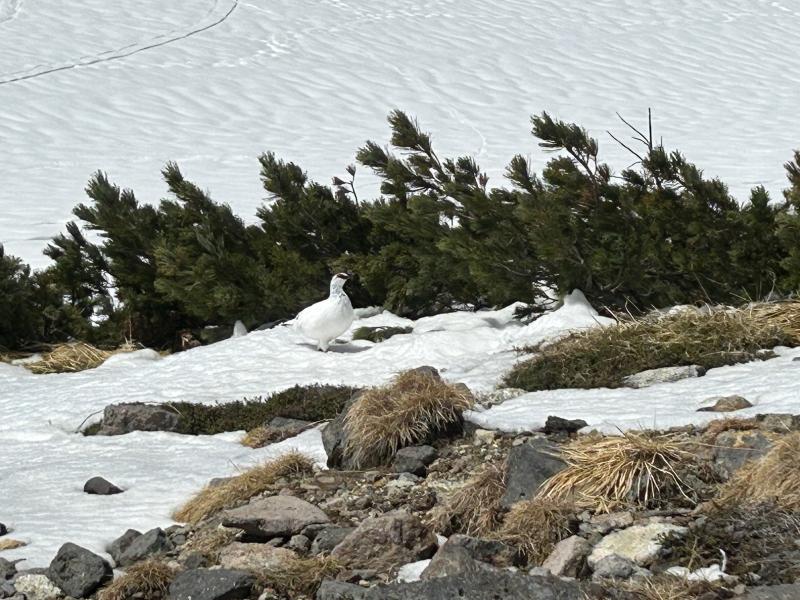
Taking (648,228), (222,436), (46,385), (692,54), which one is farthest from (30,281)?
(692,54)

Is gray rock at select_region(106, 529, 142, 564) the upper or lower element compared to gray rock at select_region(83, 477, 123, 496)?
upper

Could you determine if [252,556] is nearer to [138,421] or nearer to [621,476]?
[621,476]

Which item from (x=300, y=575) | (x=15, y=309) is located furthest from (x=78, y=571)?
(x=15, y=309)

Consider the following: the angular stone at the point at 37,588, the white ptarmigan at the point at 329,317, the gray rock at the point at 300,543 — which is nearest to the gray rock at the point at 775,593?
the gray rock at the point at 300,543

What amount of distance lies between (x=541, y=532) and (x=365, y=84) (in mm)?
25098

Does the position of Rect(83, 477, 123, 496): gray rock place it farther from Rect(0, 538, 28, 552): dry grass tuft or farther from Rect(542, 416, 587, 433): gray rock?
Rect(542, 416, 587, 433): gray rock

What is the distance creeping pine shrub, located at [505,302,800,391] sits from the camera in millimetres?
8375

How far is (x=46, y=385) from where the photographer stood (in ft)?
34.2

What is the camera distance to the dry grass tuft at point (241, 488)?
652cm

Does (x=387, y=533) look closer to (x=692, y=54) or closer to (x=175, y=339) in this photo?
(x=175, y=339)

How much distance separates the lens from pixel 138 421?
8766 mm

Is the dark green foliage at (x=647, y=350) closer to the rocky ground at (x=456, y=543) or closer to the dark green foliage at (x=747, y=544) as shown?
the rocky ground at (x=456, y=543)

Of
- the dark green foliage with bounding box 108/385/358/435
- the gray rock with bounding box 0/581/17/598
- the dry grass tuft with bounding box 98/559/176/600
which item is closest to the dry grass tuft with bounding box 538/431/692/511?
the dry grass tuft with bounding box 98/559/176/600

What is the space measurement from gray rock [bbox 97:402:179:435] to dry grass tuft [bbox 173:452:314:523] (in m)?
1.82
